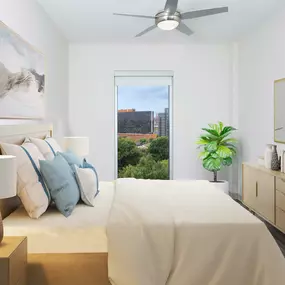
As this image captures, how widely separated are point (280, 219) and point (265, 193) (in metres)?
0.42

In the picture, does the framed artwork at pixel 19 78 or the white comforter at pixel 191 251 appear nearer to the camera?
the white comforter at pixel 191 251

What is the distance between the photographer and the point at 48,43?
14.2 feet

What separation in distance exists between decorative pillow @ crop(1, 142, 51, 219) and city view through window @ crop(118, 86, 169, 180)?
138 inches

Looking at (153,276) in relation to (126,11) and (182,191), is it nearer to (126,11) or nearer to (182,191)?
(182,191)

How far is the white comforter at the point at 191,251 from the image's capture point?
185 centimetres

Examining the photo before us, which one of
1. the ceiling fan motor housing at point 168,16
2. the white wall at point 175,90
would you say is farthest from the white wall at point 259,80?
the ceiling fan motor housing at point 168,16

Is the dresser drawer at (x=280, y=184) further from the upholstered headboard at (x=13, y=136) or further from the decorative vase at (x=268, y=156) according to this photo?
the upholstered headboard at (x=13, y=136)

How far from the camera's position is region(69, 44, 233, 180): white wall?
18.6 ft

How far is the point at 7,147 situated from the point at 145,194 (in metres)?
1.15

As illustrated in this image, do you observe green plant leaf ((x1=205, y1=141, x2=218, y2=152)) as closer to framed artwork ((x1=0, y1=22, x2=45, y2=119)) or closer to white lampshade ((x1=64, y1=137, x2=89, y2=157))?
white lampshade ((x1=64, y1=137, x2=89, y2=157))

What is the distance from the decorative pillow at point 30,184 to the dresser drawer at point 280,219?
240cm

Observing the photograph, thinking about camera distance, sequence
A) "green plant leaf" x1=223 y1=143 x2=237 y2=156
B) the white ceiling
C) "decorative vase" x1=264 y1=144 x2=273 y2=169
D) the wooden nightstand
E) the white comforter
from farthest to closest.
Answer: "green plant leaf" x1=223 y1=143 x2=237 y2=156
"decorative vase" x1=264 y1=144 x2=273 y2=169
the white ceiling
the white comforter
the wooden nightstand

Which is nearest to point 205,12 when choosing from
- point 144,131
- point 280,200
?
point 280,200

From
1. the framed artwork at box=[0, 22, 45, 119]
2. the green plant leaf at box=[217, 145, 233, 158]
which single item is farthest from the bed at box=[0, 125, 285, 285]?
the green plant leaf at box=[217, 145, 233, 158]
